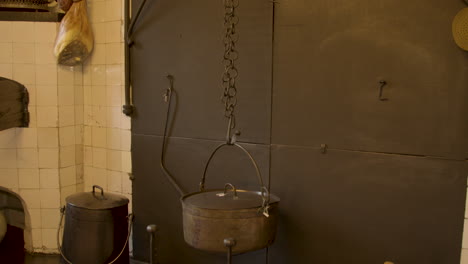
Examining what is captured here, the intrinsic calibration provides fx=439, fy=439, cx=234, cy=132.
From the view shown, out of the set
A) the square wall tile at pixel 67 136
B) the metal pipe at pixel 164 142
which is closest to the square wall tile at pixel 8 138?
the square wall tile at pixel 67 136

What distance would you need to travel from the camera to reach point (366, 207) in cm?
197

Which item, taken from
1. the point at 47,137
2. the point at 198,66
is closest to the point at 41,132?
the point at 47,137

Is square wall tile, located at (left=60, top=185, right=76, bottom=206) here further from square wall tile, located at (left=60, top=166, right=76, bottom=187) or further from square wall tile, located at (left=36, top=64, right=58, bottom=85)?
square wall tile, located at (left=36, top=64, right=58, bottom=85)

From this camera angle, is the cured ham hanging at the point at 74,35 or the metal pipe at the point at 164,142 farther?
the cured ham hanging at the point at 74,35

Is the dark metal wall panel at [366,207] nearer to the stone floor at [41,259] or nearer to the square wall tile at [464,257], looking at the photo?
the square wall tile at [464,257]

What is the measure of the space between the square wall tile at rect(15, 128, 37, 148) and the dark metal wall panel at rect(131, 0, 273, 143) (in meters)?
0.69

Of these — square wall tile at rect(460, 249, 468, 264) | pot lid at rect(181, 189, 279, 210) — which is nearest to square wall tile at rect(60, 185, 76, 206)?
pot lid at rect(181, 189, 279, 210)

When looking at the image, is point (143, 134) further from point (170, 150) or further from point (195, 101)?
point (195, 101)

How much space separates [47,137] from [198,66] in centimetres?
116

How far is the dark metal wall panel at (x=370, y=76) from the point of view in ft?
5.81

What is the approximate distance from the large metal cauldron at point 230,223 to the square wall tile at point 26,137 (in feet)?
4.60

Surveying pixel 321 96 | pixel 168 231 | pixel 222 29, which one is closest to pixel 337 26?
pixel 321 96

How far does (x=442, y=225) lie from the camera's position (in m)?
1.82

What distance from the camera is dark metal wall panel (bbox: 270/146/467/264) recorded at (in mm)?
1812
